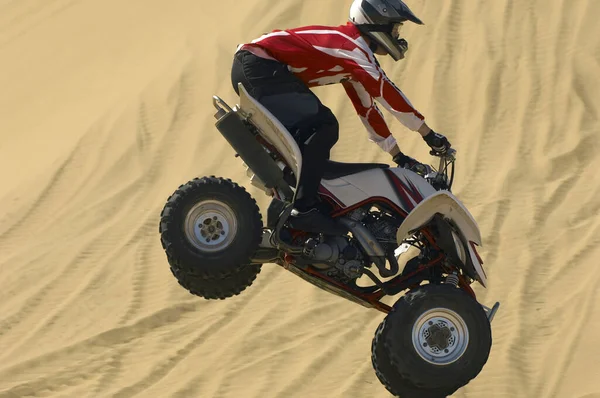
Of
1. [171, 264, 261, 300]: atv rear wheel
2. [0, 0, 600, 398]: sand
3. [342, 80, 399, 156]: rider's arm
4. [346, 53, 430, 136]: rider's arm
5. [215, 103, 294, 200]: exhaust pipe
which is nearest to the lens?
[346, 53, 430, 136]: rider's arm

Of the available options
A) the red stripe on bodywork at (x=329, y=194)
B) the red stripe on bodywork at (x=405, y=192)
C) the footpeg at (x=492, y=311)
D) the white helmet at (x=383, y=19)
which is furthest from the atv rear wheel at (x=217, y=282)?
the white helmet at (x=383, y=19)

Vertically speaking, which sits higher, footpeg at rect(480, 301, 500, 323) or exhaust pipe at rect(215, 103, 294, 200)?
exhaust pipe at rect(215, 103, 294, 200)

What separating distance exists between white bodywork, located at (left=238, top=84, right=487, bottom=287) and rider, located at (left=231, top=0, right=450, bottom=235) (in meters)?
0.09

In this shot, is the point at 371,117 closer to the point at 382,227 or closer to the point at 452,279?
the point at 382,227

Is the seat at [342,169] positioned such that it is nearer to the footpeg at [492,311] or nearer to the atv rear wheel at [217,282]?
the atv rear wheel at [217,282]

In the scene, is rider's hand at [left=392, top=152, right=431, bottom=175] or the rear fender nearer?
the rear fender

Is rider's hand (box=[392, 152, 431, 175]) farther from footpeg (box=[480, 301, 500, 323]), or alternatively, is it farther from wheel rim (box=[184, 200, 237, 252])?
wheel rim (box=[184, 200, 237, 252])

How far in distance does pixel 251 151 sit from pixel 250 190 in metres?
6.00

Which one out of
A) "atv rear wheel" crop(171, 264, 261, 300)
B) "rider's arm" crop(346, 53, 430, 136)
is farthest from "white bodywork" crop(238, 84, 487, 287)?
"atv rear wheel" crop(171, 264, 261, 300)

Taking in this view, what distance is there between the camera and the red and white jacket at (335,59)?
746 centimetres

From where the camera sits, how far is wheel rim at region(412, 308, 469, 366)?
752 cm

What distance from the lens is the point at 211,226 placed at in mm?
→ 7680

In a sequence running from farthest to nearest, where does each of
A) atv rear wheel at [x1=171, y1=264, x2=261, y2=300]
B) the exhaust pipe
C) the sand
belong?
the sand < atv rear wheel at [x1=171, y1=264, x2=261, y2=300] < the exhaust pipe

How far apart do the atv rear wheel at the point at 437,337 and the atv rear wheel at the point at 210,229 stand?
1048 mm
